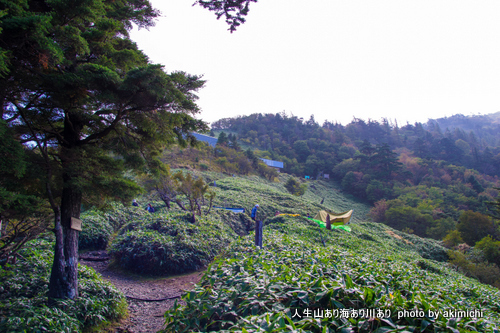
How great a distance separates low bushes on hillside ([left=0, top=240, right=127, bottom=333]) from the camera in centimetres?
325

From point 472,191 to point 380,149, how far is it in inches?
633

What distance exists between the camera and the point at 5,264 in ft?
14.6

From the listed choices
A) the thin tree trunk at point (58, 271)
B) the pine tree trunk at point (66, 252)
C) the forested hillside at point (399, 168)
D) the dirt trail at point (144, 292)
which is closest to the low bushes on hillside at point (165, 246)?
the dirt trail at point (144, 292)

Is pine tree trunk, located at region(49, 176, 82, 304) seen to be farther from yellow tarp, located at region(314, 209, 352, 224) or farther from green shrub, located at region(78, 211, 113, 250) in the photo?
yellow tarp, located at region(314, 209, 352, 224)

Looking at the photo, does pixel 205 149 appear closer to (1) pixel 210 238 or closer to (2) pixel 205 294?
(1) pixel 210 238

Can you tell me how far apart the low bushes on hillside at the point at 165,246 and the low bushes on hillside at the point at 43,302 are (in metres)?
2.25

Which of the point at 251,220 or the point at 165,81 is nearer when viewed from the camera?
the point at 165,81

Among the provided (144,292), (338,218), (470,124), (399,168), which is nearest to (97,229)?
(144,292)

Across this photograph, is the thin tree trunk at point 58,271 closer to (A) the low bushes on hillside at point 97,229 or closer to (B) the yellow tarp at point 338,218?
(A) the low bushes on hillside at point 97,229

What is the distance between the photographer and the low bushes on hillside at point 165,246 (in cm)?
739

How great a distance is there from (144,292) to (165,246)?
5.96 ft

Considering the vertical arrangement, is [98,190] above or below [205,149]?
below

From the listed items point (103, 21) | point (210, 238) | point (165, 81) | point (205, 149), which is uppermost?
point (205, 149)

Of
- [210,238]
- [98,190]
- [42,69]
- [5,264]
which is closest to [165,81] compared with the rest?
[42,69]
